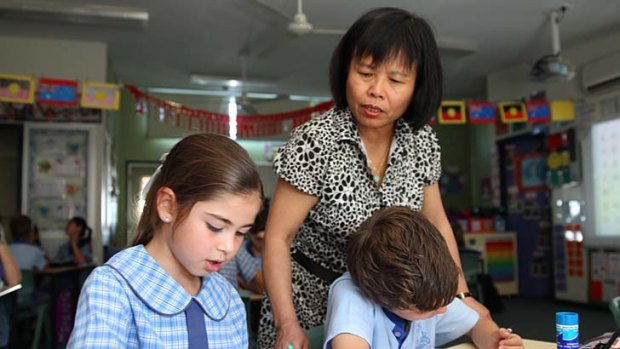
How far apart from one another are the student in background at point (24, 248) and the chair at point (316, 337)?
14.5 feet

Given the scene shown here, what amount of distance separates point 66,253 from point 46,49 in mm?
2279

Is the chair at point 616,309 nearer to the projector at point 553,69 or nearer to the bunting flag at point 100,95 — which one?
the projector at point 553,69

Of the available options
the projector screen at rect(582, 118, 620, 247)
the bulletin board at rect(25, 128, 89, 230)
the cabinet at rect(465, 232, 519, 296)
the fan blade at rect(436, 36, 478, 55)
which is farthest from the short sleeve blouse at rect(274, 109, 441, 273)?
the cabinet at rect(465, 232, 519, 296)

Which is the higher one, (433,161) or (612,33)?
(612,33)

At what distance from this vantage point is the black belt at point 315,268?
4.54 ft

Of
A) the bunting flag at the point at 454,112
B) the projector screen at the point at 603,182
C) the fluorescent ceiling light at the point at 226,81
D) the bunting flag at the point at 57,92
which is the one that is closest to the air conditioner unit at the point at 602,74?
the projector screen at the point at 603,182

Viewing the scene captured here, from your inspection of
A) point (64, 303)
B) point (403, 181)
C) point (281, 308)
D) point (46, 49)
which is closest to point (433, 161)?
point (403, 181)

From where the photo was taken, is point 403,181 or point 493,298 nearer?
point 403,181

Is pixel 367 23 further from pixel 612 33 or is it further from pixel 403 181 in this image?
pixel 612 33

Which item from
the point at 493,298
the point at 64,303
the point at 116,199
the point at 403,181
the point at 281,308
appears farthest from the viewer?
the point at 116,199

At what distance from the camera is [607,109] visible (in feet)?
20.8

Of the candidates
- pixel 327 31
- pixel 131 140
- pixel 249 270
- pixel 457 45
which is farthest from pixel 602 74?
pixel 131 140

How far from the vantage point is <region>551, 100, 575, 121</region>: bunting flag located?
655 cm

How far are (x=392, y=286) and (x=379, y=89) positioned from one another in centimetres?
42
